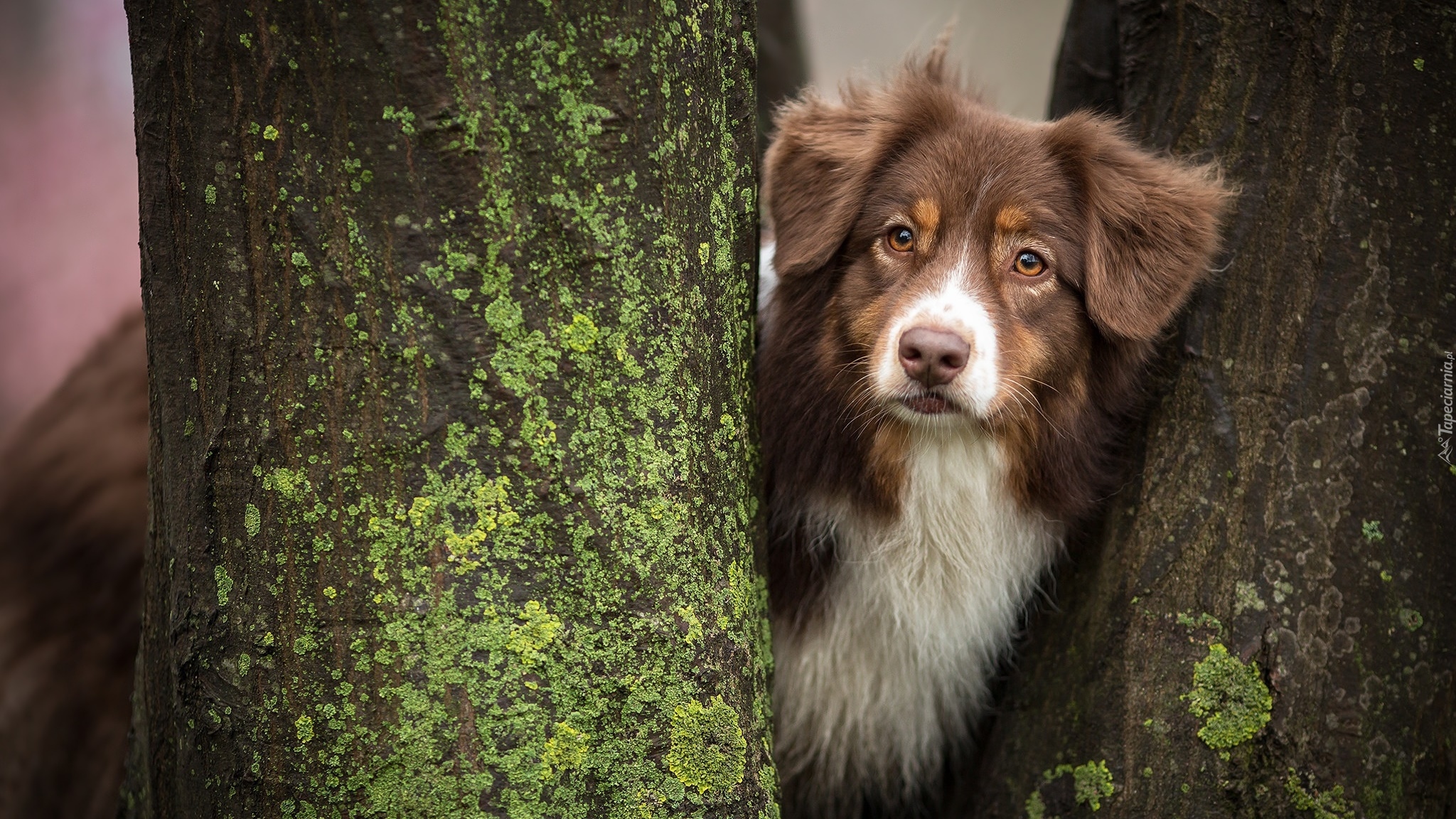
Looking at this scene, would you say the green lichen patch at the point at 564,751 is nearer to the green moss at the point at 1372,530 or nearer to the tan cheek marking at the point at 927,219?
the tan cheek marking at the point at 927,219

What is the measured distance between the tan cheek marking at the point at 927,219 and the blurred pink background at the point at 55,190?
6390 millimetres

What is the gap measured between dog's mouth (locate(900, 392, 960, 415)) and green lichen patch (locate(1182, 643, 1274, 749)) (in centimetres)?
86

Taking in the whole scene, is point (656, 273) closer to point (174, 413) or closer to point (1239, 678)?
point (174, 413)

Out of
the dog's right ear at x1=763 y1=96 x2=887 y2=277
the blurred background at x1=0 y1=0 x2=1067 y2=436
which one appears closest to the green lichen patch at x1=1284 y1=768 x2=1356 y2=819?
the dog's right ear at x1=763 y1=96 x2=887 y2=277

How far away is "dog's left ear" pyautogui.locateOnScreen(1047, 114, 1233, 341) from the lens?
268 cm

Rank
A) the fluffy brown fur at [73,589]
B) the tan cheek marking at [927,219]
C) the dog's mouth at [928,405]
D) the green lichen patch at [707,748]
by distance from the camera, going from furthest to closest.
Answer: the fluffy brown fur at [73,589], the tan cheek marking at [927,219], the dog's mouth at [928,405], the green lichen patch at [707,748]

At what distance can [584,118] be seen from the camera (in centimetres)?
199

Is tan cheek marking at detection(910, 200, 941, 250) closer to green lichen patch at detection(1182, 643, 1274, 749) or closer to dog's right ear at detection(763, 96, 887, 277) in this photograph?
dog's right ear at detection(763, 96, 887, 277)

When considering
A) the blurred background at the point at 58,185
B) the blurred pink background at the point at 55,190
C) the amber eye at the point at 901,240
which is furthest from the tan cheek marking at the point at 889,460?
the blurred pink background at the point at 55,190

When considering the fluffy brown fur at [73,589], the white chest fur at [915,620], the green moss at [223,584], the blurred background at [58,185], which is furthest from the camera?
the blurred background at [58,185]

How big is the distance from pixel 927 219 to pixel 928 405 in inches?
19.6

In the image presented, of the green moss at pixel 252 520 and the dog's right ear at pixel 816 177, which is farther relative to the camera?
the dog's right ear at pixel 816 177

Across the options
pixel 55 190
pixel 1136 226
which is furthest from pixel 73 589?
pixel 55 190

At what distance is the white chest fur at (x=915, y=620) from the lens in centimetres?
295
